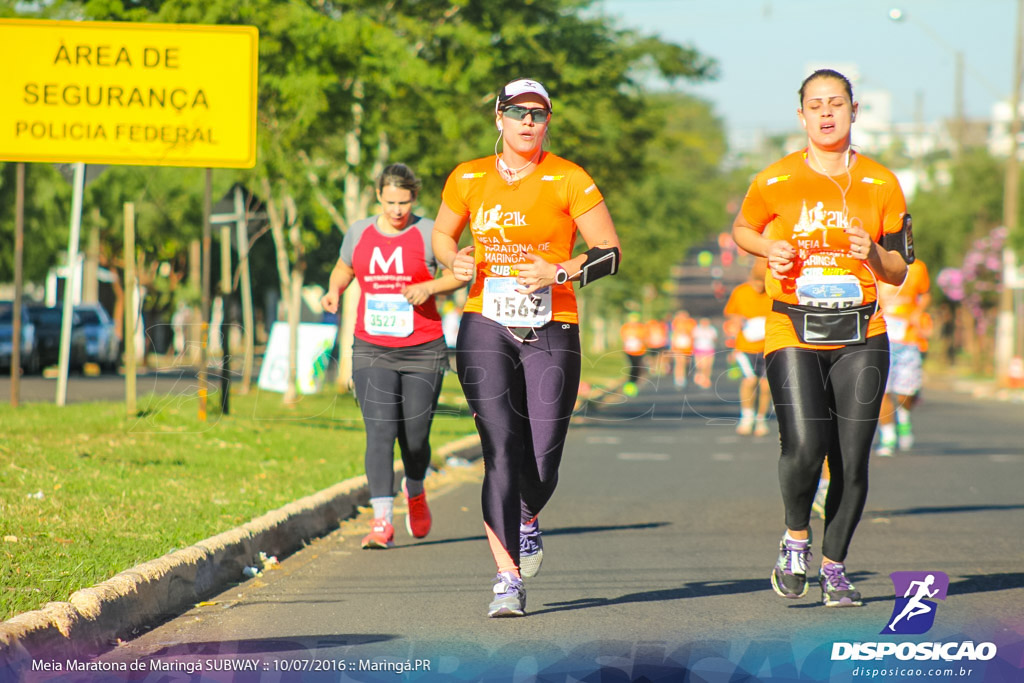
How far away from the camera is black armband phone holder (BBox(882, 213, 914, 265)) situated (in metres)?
5.97

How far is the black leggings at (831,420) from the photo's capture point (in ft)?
19.7

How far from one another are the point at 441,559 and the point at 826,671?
310 cm

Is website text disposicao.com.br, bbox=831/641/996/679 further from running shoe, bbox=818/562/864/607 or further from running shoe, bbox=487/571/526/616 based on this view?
running shoe, bbox=487/571/526/616

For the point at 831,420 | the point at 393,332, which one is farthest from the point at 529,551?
the point at 393,332

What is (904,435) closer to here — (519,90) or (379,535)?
(379,535)

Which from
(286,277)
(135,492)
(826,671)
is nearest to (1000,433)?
(286,277)

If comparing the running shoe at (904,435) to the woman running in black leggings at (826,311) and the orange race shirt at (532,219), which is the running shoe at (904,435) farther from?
the orange race shirt at (532,219)

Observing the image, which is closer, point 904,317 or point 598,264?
point 598,264

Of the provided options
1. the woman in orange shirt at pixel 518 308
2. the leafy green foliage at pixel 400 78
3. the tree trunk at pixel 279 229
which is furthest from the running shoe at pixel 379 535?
the tree trunk at pixel 279 229

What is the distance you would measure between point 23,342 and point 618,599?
80.0 ft

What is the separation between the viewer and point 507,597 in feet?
19.2

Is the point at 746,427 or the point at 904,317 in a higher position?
the point at 904,317

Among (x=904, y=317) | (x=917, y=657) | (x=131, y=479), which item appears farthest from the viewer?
(x=904, y=317)

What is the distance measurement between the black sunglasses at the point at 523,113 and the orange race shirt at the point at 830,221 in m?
1.00
